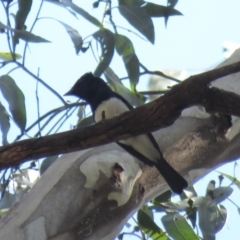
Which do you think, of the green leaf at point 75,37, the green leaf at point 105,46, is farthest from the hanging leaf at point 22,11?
the green leaf at point 105,46

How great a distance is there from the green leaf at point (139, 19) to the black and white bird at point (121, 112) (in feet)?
0.74

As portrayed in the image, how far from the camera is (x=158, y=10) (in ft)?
7.75

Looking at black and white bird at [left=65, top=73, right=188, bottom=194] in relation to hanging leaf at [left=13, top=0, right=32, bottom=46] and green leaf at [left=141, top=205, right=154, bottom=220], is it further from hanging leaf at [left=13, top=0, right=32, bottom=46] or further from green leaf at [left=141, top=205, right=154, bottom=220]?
green leaf at [left=141, top=205, right=154, bottom=220]

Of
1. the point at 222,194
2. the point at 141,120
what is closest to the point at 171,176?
the point at 222,194

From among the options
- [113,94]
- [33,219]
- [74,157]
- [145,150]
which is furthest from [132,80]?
[33,219]

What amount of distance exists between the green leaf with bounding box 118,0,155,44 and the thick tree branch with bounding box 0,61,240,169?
71 centimetres

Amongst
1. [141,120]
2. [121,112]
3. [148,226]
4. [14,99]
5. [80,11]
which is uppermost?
[80,11]

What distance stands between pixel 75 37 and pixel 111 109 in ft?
0.85

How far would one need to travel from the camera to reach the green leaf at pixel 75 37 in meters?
2.12

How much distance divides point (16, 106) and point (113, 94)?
13.3 inches

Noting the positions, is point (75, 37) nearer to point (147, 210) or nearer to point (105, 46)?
point (105, 46)

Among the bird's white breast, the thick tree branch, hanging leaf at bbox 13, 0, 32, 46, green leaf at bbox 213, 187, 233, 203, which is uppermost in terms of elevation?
hanging leaf at bbox 13, 0, 32, 46

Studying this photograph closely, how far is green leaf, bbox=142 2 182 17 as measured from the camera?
Answer: 229 cm

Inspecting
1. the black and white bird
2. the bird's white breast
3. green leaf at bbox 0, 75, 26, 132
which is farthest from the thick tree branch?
the bird's white breast
